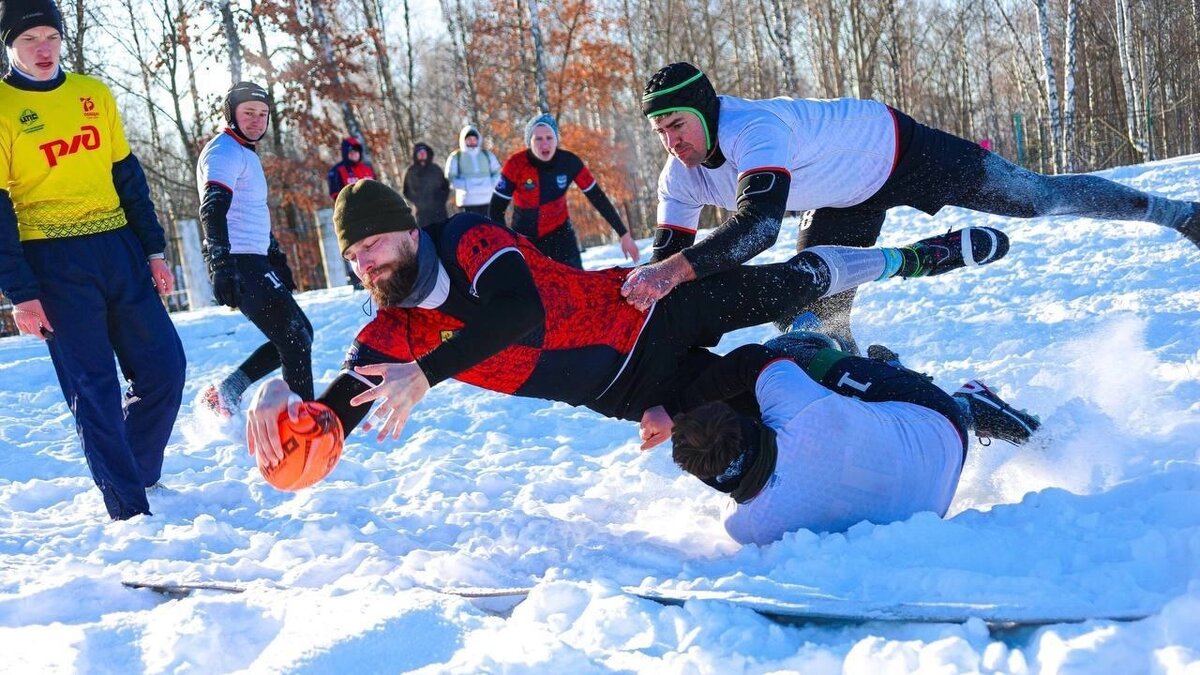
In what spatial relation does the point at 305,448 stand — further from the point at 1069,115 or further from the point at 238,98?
the point at 1069,115

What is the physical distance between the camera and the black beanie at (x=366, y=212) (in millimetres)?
2797

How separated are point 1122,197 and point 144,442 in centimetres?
433

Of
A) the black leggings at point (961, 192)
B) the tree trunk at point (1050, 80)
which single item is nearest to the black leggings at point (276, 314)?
the black leggings at point (961, 192)

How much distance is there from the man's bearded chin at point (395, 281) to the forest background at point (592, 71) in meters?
13.6

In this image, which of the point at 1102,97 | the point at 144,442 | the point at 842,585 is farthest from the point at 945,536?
the point at 1102,97

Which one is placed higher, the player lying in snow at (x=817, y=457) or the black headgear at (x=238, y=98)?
the black headgear at (x=238, y=98)

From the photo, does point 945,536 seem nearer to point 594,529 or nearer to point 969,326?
point 594,529

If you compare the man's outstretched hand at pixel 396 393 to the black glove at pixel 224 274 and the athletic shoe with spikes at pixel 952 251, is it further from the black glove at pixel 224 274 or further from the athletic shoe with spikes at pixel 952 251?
the black glove at pixel 224 274

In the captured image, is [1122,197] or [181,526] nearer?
[181,526]

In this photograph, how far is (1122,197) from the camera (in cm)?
432

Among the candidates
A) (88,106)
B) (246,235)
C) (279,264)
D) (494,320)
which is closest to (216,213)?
(246,235)

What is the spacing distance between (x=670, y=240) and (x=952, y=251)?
1.16 meters

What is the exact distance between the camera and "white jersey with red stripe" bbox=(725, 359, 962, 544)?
2717 mm

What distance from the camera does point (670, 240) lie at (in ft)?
13.9
